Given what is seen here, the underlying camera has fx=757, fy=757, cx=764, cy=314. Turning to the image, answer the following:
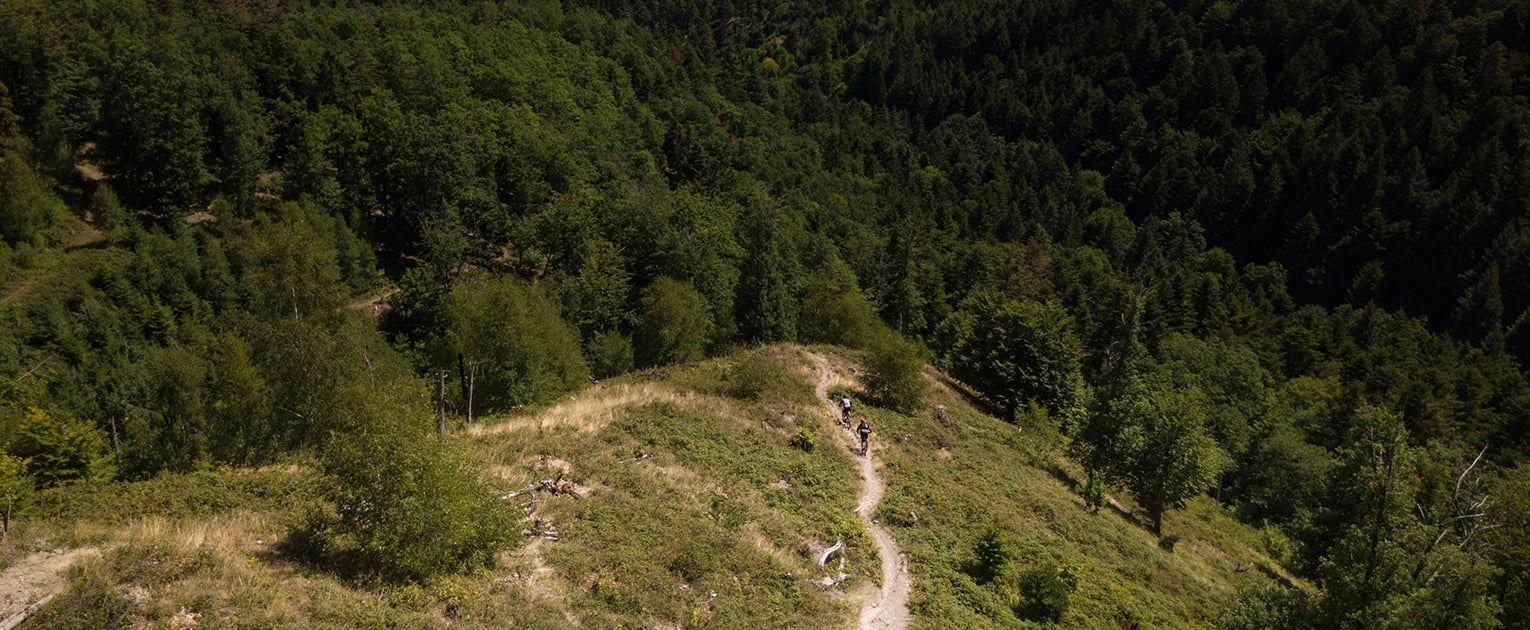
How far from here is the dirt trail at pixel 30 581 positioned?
12.8 meters

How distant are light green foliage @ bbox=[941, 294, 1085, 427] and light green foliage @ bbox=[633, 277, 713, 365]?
21.2 meters

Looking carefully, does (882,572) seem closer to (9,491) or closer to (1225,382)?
(9,491)

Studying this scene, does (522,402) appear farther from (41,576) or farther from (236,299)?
(236,299)

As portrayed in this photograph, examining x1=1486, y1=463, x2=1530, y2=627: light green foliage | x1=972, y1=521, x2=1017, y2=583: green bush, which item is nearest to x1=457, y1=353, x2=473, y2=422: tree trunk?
x1=972, y1=521, x2=1017, y2=583: green bush

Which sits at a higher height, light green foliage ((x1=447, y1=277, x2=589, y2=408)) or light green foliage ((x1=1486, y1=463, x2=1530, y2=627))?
light green foliage ((x1=447, y1=277, x2=589, y2=408))

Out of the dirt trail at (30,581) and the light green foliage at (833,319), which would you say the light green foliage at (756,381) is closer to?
the dirt trail at (30,581)

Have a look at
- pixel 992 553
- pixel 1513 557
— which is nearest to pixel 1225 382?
pixel 1513 557

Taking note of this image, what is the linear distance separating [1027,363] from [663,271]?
29957mm

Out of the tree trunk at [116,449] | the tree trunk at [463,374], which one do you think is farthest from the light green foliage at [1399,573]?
the tree trunk at [116,449]

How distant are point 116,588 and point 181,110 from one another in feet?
191

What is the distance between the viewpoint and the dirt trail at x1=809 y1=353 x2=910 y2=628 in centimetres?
2169

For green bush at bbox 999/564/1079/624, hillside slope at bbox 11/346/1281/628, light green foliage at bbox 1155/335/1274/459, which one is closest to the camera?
hillside slope at bbox 11/346/1281/628

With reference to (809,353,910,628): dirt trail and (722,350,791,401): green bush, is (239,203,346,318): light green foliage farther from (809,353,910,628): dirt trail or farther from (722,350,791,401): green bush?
(809,353,910,628): dirt trail

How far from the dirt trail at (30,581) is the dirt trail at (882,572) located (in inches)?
695
